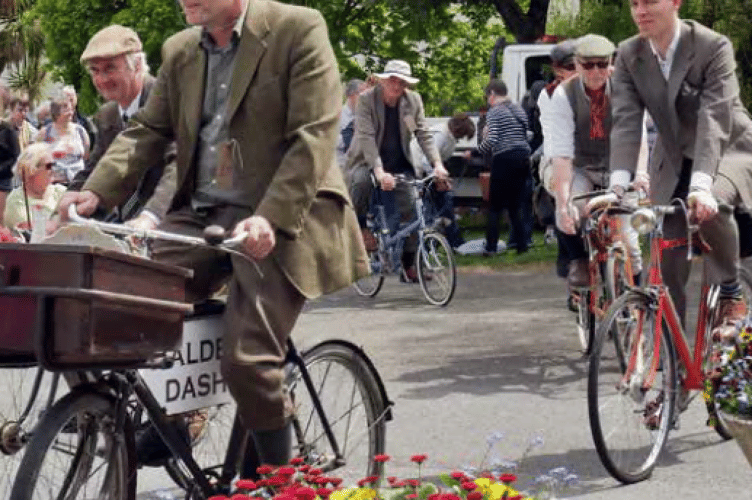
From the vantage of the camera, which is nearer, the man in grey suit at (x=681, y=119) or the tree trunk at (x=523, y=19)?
the man in grey suit at (x=681, y=119)

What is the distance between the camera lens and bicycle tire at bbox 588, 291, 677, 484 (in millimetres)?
7918

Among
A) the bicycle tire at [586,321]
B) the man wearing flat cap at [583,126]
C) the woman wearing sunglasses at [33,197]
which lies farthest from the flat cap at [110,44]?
the bicycle tire at [586,321]

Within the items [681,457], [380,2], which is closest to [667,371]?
[681,457]

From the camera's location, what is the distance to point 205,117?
19.6ft

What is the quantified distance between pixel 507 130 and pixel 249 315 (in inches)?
572

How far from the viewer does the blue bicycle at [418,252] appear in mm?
15781

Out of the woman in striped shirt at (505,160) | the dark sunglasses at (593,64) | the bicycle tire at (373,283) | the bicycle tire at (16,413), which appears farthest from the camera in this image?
the woman in striped shirt at (505,160)

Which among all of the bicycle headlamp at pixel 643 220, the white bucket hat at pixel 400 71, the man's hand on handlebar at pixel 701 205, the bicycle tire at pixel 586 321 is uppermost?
the white bucket hat at pixel 400 71

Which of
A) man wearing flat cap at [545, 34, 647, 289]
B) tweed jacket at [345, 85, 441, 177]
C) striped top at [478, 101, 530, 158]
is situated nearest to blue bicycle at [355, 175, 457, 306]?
tweed jacket at [345, 85, 441, 177]

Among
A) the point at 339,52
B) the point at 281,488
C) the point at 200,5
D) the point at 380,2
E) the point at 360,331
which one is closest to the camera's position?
the point at 281,488

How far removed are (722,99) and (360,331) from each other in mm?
6027

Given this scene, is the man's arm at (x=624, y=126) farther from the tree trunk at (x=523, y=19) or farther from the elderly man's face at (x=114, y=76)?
the tree trunk at (x=523, y=19)

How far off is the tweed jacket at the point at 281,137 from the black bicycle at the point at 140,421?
13.0 inches

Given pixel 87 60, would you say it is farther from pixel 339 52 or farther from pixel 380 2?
pixel 339 52
